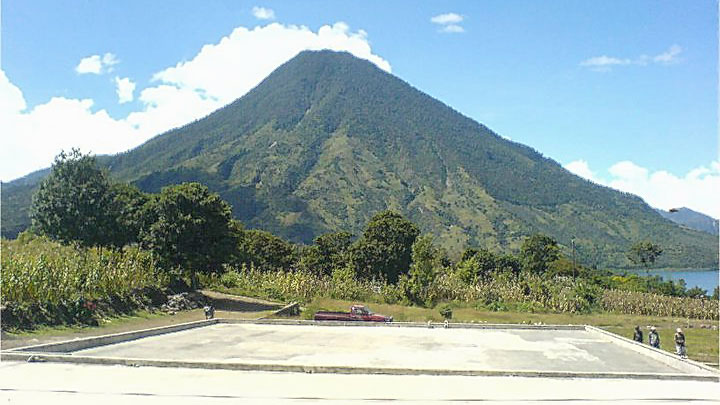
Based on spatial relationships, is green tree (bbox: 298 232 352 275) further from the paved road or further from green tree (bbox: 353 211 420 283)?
the paved road

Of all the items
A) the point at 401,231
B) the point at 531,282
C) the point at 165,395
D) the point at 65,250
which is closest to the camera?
the point at 165,395

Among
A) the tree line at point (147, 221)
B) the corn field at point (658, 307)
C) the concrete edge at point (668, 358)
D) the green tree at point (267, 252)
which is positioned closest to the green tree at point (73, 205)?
the tree line at point (147, 221)

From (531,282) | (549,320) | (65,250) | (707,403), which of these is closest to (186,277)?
(65,250)

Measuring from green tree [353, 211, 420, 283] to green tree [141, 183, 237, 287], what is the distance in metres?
19.2

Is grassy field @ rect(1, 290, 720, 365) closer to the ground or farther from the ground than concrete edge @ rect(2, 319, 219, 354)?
closer to the ground

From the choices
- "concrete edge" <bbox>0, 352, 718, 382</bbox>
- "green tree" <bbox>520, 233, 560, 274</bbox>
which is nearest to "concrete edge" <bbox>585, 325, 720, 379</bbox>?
"concrete edge" <bbox>0, 352, 718, 382</bbox>

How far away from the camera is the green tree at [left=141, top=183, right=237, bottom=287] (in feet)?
137

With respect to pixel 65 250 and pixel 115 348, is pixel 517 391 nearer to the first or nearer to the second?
pixel 115 348

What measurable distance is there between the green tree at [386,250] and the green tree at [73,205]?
26153mm

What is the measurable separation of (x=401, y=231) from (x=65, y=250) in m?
33.6

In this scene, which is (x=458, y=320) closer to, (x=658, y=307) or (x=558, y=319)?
(x=558, y=319)

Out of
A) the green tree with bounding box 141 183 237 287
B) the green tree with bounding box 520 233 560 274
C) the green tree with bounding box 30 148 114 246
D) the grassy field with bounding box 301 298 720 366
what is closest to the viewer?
the grassy field with bounding box 301 298 720 366

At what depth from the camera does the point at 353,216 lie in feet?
645

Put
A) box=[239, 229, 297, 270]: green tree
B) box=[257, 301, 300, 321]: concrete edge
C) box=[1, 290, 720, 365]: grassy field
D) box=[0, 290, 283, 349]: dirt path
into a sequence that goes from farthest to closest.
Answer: box=[239, 229, 297, 270]: green tree, box=[257, 301, 300, 321]: concrete edge, box=[1, 290, 720, 365]: grassy field, box=[0, 290, 283, 349]: dirt path
